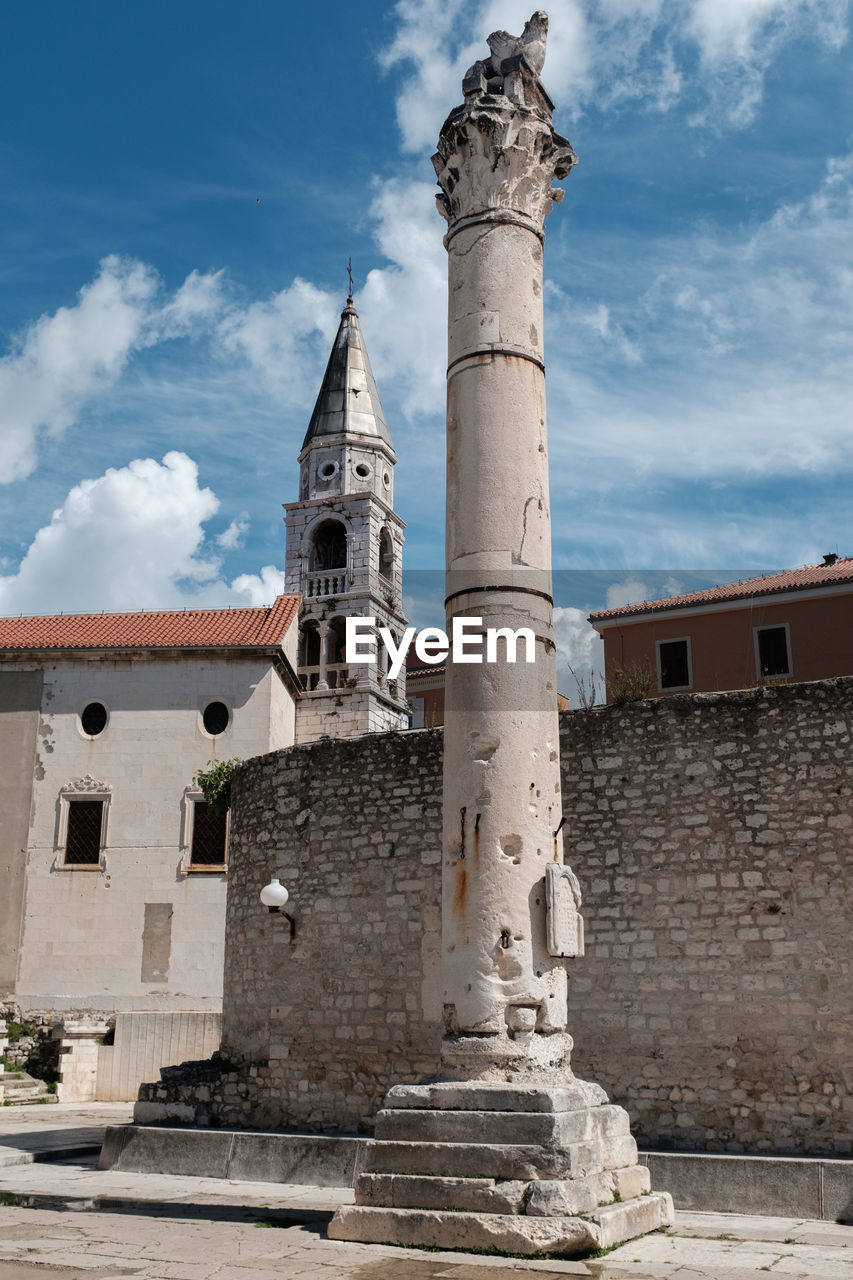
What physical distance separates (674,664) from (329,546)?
96.5 ft

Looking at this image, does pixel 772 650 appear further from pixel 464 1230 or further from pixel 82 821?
pixel 464 1230

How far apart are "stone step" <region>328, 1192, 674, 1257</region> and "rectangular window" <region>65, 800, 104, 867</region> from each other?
73.0ft

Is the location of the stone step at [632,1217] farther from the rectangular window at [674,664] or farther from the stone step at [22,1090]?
the stone step at [22,1090]

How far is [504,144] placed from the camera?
8719 millimetres

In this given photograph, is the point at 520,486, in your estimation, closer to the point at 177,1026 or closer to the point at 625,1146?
the point at 625,1146

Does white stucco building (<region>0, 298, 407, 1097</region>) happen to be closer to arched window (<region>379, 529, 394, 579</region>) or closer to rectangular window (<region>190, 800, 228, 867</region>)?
rectangular window (<region>190, 800, 228, 867</region>)

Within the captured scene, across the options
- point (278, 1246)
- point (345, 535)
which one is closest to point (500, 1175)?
point (278, 1246)

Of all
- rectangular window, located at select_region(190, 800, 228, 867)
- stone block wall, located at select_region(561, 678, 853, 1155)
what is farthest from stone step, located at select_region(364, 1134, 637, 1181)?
rectangular window, located at select_region(190, 800, 228, 867)

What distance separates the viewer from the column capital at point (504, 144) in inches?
344

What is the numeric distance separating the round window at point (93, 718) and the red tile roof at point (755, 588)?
12194mm

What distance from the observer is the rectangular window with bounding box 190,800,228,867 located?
2733cm

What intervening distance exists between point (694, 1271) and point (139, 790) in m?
23.4

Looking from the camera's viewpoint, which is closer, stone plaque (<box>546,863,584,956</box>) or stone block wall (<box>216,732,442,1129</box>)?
stone plaque (<box>546,863,584,956</box>)

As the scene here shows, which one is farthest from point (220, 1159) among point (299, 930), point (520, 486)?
point (520, 486)
